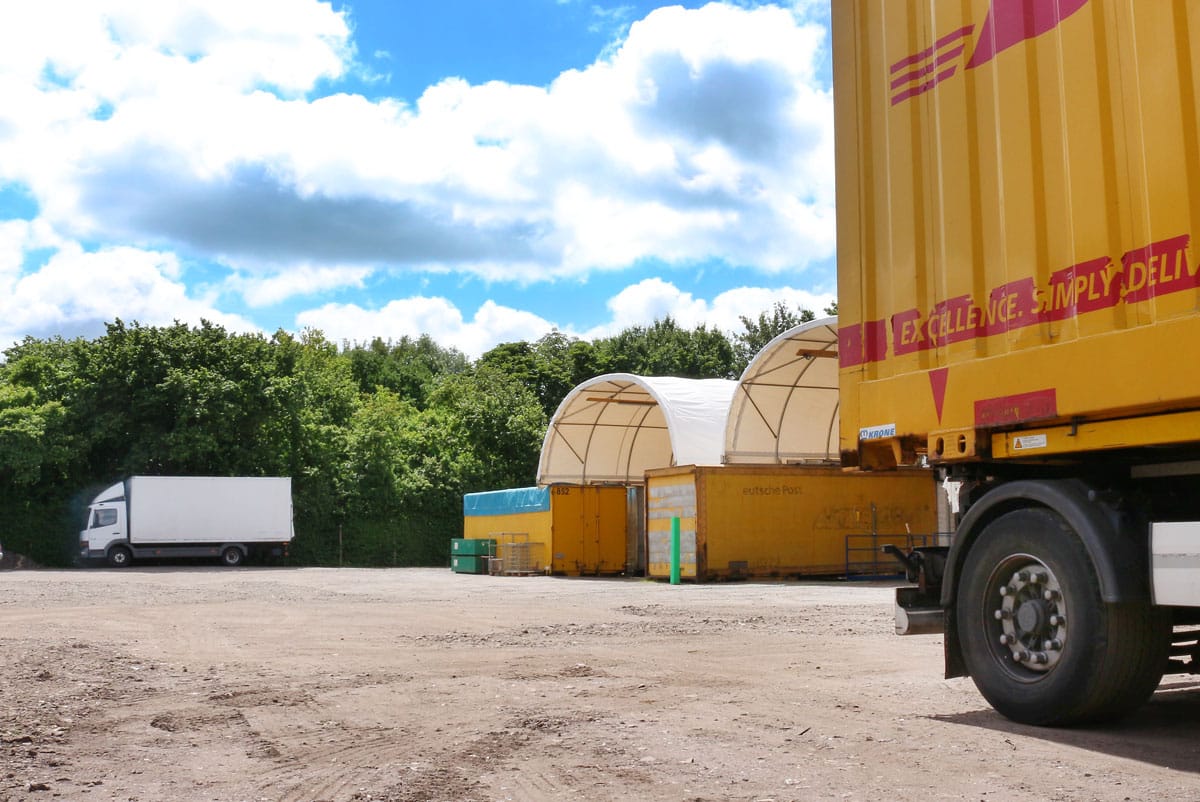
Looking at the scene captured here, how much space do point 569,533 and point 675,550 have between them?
6.19 m

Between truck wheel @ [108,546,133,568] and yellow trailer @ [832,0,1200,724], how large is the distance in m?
36.0

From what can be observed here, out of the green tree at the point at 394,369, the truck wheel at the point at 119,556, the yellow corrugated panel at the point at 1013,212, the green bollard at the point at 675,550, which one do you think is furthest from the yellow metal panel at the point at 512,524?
the green tree at the point at 394,369

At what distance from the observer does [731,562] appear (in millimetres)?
25922

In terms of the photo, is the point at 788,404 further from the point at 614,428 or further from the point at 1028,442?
the point at 1028,442

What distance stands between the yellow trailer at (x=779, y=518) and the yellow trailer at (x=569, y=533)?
4267 mm

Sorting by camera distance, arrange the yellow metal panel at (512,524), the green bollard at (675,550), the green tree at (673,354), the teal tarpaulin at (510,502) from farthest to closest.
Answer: the green tree at (673,354) < the teal tarpaulin at (510,502) < the yellow metal panel at (512,524) < the green bollard at (675,550)

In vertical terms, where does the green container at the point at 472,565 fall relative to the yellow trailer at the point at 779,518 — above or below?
below

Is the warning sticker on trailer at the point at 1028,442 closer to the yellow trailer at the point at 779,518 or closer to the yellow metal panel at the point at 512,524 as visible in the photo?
the yellow trailer at the point at 779,518

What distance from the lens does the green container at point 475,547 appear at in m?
34.2

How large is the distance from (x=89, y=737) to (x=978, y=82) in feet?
22.0

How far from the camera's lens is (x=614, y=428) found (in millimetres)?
36000

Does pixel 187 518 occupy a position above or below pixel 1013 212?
below

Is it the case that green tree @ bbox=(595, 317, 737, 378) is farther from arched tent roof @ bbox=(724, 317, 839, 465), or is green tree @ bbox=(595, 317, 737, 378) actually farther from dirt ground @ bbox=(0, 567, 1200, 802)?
dirt ground @ bbox=(0, 567, 1200, 802)

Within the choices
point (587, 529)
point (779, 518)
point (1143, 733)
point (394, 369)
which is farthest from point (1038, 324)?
point (394, 369)
